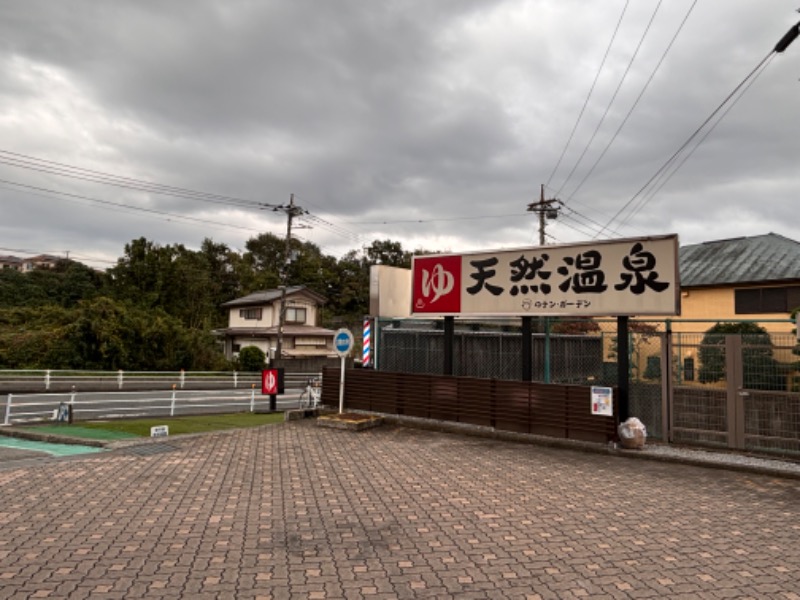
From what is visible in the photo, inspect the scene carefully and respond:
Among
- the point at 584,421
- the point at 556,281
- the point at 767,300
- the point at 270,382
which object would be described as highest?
the point at 767,300

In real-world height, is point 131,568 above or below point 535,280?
below

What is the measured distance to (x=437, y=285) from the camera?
12219 millimetres

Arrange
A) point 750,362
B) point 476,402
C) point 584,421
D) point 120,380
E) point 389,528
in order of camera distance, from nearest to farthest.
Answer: point 389,528 → point 750,362 → point 584,421 → point 476,402 → point 120,380

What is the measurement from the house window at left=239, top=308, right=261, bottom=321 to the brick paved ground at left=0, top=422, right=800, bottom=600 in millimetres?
34217

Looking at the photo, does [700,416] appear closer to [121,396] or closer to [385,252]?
[121,396]

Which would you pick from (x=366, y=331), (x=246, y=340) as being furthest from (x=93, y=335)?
(x=366, y=331)

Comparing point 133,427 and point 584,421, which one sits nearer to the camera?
point 584,421

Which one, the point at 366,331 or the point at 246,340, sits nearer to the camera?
the point at 366,331

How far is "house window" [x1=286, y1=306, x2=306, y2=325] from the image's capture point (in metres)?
43.1

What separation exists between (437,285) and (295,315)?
33.2m

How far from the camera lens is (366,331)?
13.8 metres

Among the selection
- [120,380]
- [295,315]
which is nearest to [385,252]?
[295,315]

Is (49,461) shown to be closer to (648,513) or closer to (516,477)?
(516,477)

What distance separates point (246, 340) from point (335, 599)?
40.1 meters
